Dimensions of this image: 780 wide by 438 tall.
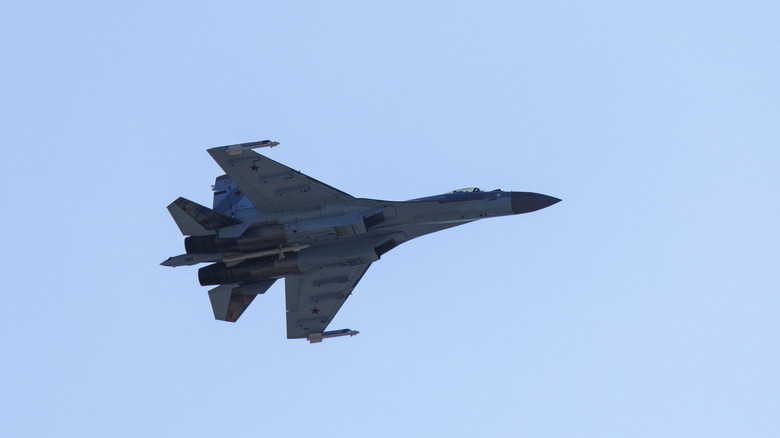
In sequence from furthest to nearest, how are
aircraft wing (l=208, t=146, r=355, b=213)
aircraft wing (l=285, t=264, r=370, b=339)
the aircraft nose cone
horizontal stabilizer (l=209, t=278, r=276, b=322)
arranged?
aircraft wing (l=285, t=264, r=370, b=339) → horizontal stabilizer (l=209, t=278, r=276, b=322) → the aircraft nose cone → aircraft wing (l=208, t=146, r=355, b=213)

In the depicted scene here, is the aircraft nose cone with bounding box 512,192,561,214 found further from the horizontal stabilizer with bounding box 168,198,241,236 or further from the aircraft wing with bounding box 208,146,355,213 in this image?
the horizontal stabilizer with bounding box 168,198,241,236

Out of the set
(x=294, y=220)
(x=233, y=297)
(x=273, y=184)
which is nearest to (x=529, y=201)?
(x=294, y=220)

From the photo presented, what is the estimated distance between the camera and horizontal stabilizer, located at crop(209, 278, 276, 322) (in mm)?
55875

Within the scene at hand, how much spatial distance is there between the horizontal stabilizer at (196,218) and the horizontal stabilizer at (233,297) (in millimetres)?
3824

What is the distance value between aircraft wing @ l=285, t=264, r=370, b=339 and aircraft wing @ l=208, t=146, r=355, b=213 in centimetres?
433

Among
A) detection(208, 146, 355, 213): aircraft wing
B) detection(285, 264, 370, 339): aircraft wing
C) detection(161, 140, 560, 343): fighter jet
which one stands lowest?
detection(285, 264, 370, 339): aircraft wing

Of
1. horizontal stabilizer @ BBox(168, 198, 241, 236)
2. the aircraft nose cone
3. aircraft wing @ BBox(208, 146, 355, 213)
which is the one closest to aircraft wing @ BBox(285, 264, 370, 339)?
aircraft wing @ BBox(208, 146, 355, 213)

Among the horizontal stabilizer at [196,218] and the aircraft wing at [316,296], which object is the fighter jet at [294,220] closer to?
the horizontal stabilizer at [196,218]

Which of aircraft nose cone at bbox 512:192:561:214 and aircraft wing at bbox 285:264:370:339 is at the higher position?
aircraft nose cone at bbox 512:192:561:214

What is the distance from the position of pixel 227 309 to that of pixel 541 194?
15008 millimetres

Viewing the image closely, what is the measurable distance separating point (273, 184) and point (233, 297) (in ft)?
21.2

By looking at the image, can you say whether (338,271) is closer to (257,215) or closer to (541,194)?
(257,215)

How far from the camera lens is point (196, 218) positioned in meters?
52.7

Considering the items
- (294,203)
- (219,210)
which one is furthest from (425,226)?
(219,210)
